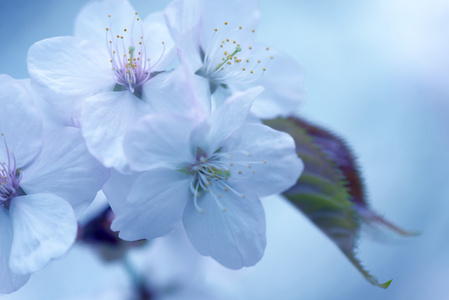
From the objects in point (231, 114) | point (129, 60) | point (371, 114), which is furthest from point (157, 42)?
point (371, 114)

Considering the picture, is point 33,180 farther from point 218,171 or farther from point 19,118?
point 218,171

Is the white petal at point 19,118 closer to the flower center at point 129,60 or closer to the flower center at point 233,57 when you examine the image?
the flower center at point 129,60

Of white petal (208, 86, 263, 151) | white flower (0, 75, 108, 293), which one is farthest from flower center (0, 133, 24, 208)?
white petal (208, 86, 263, 151)

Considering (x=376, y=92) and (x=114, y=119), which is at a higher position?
(x=114, y=119)

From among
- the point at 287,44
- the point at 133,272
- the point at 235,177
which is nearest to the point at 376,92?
the point at 287,44

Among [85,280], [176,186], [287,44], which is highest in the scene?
[176,186]

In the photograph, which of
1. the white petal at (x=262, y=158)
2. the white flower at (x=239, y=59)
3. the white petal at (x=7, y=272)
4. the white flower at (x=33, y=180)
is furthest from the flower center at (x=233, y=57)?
the white petal at (x=7, y=272)

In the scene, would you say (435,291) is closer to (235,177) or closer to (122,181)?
(235,177)

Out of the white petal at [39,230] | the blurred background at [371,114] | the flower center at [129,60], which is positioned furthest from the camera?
the blurred background at [371,114]
